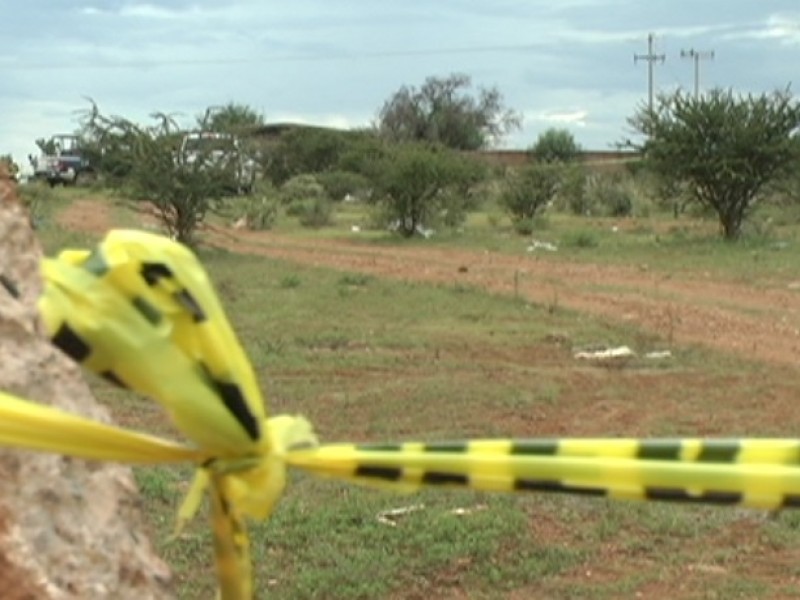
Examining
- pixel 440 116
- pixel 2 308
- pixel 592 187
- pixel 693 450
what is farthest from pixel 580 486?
pixel 440 116

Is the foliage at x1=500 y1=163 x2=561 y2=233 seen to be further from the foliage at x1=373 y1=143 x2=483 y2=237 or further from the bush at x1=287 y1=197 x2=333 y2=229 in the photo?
the bush at x1=287 y1=197 x2=333 y2=229

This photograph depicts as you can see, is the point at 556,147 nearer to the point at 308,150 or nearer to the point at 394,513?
the point at 308,150

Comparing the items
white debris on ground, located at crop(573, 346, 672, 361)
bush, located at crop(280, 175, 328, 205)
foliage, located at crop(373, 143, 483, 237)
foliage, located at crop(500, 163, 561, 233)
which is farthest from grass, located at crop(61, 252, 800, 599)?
bush, located at crop(280, 175, 328, 205)

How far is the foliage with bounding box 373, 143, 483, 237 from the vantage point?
27.5 meters

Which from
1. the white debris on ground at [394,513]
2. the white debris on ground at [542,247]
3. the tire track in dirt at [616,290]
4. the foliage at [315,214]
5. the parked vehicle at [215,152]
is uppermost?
the parked vehicle at [215,152]

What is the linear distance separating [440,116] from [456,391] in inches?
1909

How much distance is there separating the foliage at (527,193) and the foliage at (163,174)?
898 centimetres

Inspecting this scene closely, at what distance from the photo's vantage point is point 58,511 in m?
2.61

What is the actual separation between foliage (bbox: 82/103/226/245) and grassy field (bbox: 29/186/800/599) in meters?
4.65

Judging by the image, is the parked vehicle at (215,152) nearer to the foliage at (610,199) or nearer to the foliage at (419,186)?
the foliage at (419,186)

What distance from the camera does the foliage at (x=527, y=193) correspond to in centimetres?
3192

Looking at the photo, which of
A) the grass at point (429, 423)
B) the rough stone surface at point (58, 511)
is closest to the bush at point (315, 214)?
the grass at point (429, 423)

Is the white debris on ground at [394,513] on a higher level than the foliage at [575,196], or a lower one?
lower

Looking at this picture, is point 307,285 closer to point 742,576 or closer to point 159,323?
point 742,576
